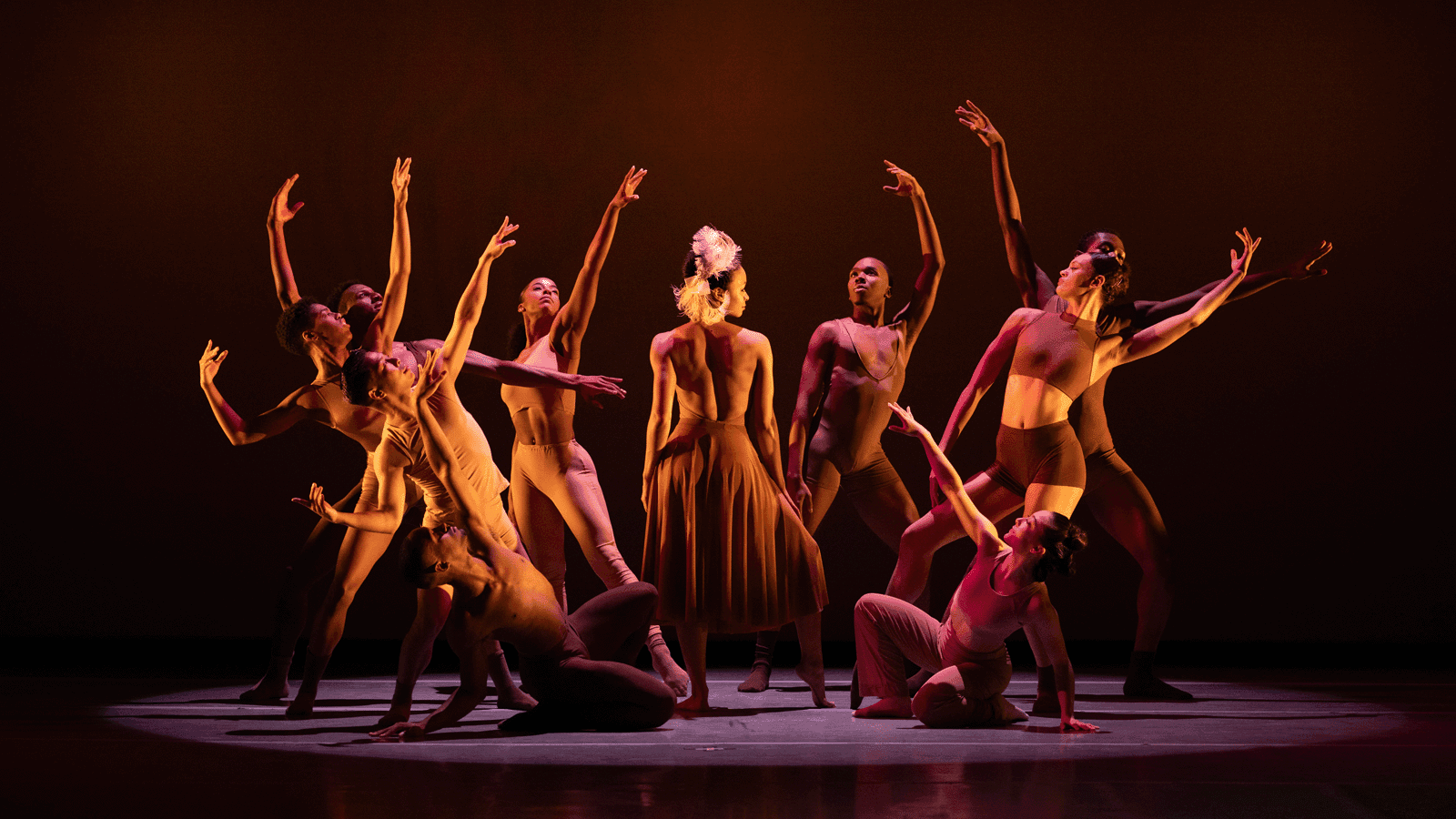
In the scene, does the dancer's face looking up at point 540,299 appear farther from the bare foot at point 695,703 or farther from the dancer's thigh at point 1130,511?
the dancer's thigh at point 1130,511

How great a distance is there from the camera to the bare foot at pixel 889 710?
4.66m

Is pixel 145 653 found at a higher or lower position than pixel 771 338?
lower

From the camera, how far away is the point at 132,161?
7059 millimetres

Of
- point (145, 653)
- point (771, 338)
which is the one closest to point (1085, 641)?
point (771, 338)

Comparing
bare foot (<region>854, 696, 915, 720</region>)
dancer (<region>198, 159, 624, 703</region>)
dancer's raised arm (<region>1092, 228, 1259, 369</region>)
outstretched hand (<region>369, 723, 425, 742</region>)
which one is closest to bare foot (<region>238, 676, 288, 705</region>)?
dancer (<region>198, 159, 624, 703</region>)

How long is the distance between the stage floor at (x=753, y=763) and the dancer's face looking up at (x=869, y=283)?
5.20 feet

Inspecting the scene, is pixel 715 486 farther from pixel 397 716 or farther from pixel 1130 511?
pixel 1130 511

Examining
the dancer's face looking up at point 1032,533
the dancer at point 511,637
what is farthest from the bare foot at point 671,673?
the dancer's face looking up at point 1032,533

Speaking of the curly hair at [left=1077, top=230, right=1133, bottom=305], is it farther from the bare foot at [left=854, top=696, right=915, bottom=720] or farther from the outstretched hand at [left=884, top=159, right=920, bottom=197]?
the bare foot at [left=854, top=696, right=915, bottom=720]

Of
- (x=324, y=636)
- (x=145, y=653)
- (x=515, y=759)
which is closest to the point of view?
(x=515, y=759)

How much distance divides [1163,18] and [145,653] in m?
5.85

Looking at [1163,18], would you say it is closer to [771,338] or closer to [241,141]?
[771,338]

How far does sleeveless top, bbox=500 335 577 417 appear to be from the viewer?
17.5ft

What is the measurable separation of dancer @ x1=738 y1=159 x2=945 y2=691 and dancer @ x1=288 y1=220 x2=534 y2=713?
1.27 m
